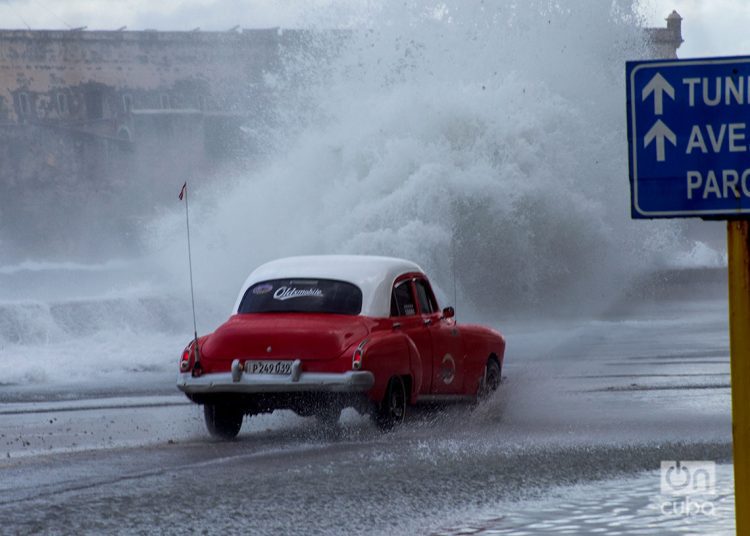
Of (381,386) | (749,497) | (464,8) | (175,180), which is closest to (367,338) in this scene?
(381,386)

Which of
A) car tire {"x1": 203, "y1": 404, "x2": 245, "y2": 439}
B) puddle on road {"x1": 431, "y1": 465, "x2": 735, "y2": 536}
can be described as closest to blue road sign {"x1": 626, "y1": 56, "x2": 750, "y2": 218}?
puddle on road {"x1": 431, "y1": 465, "x2": 735, "y2": 536}

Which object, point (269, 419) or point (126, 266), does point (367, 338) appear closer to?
point (269, 419)

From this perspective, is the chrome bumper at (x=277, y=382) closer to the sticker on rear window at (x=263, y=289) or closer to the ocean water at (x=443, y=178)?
the sticker on rear window at (x=263, y=289)

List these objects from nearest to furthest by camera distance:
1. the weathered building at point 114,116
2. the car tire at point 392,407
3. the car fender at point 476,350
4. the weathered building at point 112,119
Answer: the car tire at point 392,407 < the car fender at point 476,350 < the weathered building at point 112,119 < the weathered building at point 114,116

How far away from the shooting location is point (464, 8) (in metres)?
40.0

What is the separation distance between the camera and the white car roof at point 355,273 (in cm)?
1200

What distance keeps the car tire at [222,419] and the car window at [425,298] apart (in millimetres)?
2074

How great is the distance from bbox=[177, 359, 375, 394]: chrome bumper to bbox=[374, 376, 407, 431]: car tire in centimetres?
37

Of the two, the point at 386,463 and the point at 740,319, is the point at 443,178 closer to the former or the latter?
the point at 386,463

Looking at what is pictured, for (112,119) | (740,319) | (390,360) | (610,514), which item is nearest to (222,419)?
(390,360)

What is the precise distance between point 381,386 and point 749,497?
668 cm

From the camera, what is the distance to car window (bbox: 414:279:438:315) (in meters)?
12.8

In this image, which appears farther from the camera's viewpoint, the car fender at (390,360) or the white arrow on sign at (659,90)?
the car fender at (390,360)

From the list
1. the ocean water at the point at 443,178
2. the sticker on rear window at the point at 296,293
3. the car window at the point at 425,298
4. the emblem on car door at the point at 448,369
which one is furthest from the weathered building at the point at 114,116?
the sticker on rear window at the point at 296,293
